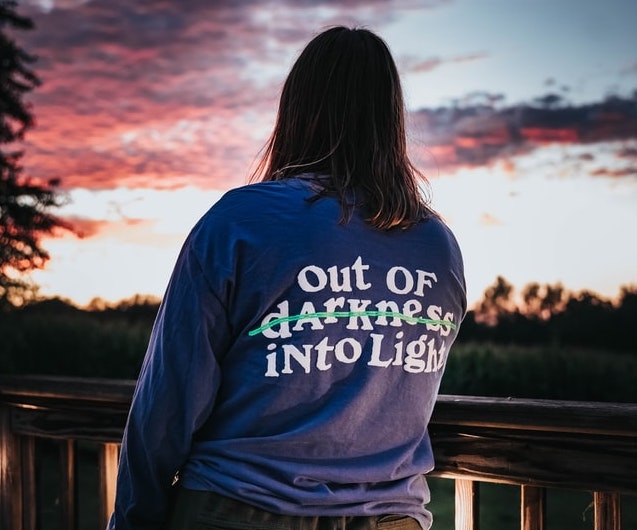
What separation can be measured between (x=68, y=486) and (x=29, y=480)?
0.64ft

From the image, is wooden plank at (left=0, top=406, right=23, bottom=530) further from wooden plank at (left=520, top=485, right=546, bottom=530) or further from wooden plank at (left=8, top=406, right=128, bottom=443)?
wooden plank at (left=520, top=485, right=546, bottom=530)

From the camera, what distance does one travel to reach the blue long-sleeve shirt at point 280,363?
104 centimetres

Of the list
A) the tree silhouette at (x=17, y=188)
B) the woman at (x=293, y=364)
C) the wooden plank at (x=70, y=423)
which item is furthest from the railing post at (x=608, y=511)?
the tree silhouette at (x=17, y=188)

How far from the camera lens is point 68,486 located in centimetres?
204

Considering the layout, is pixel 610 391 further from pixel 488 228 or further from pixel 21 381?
pixel 21 381

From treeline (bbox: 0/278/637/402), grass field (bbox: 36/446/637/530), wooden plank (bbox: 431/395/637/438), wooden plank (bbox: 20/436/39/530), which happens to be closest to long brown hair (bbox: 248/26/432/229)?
wooden plank (bbox: 431/395/637/438)

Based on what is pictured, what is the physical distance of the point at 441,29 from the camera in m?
5.82

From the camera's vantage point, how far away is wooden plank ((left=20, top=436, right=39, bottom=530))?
2.17 metres

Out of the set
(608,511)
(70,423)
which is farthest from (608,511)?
(70,423)

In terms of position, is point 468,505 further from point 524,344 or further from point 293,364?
point 524,344

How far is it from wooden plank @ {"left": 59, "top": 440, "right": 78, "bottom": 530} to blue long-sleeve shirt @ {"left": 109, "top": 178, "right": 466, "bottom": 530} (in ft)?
3.31

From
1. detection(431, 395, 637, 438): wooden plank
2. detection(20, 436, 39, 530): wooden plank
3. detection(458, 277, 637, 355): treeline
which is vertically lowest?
detection(20, 436, 39, 530): wooden plank

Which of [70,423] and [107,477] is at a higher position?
[70,423]

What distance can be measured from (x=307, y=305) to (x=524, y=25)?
5504mm
